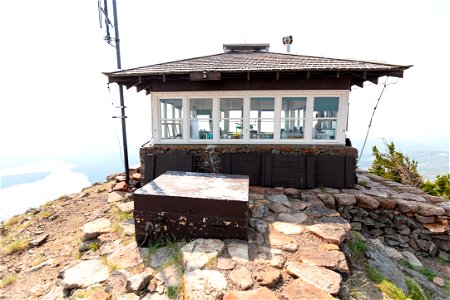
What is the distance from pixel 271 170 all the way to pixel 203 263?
4.35 m

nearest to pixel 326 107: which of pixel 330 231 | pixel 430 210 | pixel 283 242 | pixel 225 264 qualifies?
pixel 430 210

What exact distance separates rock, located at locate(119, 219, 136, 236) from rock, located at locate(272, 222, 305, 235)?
3125 millimetres

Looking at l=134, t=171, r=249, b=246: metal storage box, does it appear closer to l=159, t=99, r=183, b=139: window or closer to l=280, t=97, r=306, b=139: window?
l=159, t=99, r=183, b=139: window

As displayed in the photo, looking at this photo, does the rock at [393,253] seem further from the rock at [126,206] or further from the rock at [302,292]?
the rock at [126,206]

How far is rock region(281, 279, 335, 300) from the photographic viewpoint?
8.86 feet

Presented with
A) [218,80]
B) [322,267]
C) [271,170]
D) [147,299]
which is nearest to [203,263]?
[147,299]

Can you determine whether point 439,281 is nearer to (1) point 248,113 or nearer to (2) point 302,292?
(2) point 302,292

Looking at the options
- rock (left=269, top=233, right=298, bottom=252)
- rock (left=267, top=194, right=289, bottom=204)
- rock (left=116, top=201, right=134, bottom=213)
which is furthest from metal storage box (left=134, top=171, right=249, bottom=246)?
rock (left=267, top=194, right=289, bottom=204)

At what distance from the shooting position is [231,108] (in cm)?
799

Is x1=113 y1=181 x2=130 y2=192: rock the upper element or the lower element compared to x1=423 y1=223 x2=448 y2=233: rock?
upper

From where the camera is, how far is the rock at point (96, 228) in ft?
15.8

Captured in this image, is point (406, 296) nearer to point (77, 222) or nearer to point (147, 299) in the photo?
point (147, 299)

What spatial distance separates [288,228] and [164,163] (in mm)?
4710

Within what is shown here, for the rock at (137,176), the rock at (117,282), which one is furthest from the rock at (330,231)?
the rock at (137,176)
